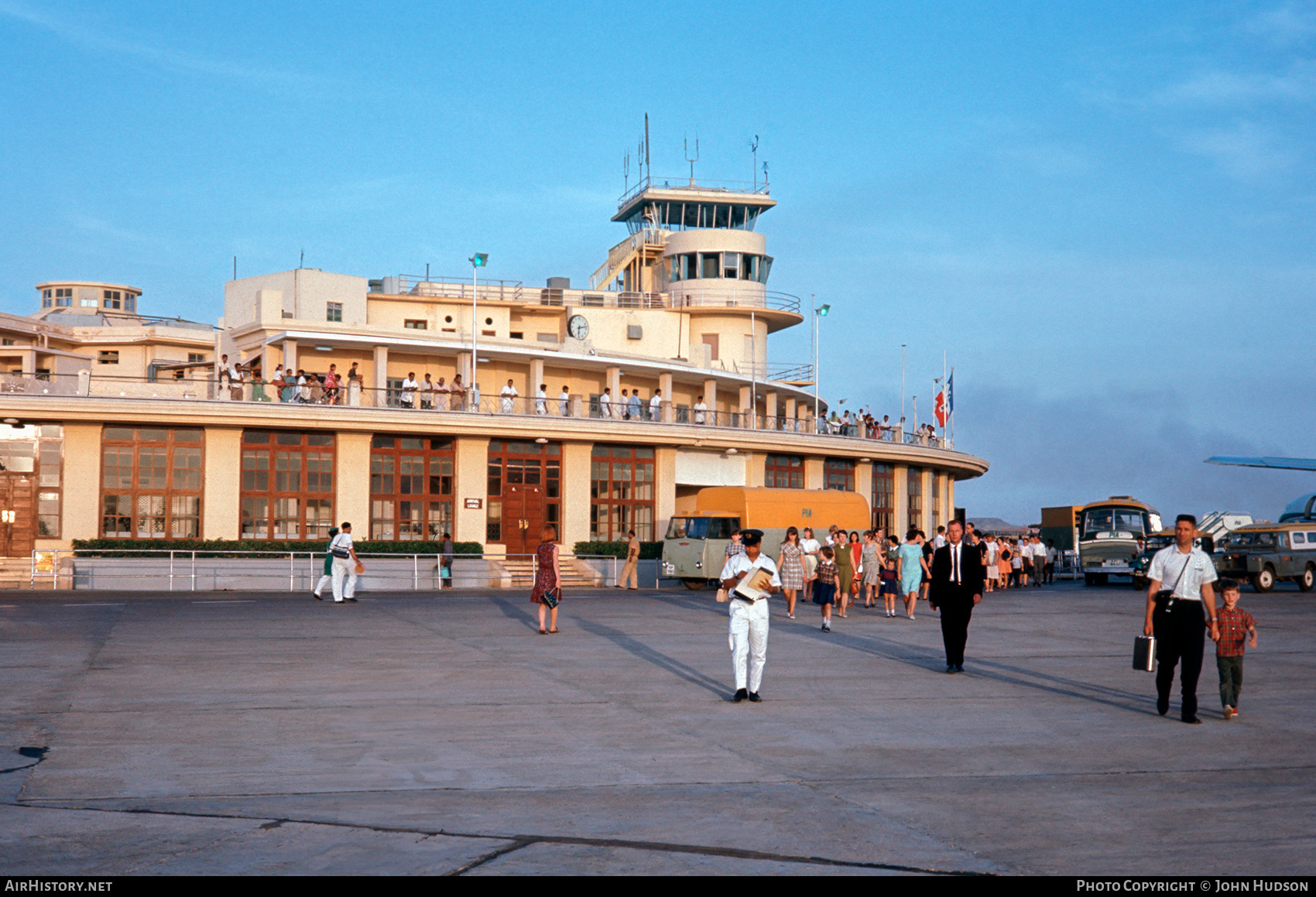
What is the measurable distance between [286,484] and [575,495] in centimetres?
958

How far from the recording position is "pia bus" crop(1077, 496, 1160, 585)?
4191 cm

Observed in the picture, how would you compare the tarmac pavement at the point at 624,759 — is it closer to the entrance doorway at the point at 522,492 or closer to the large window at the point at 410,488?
the large window at the point at 410,488

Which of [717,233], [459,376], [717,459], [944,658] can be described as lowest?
[944,658]

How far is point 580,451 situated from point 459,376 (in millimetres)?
6095

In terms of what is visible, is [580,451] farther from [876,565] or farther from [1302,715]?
[1302,715]

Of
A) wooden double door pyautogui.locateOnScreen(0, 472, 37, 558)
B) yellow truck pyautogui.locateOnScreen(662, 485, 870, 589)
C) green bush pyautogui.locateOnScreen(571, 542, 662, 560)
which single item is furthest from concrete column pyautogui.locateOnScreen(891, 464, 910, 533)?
wooden double door pyautogui.locateOnScreen(0, 472, 37, 558)

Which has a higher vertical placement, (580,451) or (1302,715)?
(580,451)

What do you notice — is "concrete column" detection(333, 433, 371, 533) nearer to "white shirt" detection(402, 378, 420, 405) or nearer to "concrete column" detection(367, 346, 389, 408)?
"white shirt" detection(402, 378, 420, 405)

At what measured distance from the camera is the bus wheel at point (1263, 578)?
115 feet

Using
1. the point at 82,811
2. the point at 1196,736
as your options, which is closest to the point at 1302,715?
the point at 1196,736

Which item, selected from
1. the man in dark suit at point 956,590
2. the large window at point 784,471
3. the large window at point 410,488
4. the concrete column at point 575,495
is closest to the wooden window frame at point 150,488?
the large window at point 410,488

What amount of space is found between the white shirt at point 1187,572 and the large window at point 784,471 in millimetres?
34113

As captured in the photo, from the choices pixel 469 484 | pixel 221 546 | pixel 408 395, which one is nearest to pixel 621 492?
pixel 469 484

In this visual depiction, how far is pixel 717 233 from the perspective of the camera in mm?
57188
